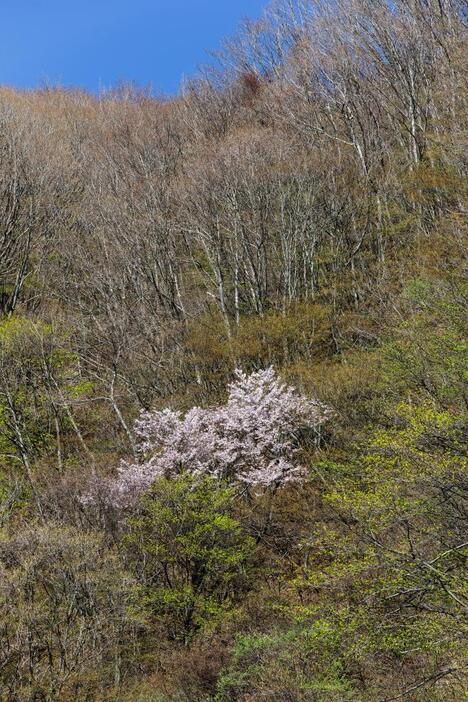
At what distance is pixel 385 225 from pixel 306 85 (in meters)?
12.2

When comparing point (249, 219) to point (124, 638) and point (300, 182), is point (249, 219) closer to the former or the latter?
point (300, 182)

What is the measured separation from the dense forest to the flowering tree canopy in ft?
0.27

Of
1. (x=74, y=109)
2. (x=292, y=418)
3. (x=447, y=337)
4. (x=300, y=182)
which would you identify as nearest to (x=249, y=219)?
(x=300, y=182)

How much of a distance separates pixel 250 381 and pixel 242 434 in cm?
149

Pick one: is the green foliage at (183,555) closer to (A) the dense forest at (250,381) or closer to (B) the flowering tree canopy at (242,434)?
(A) the dense forest at (250,381)

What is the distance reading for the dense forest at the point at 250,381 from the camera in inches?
355

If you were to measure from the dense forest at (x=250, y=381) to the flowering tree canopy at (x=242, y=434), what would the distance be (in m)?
0.08

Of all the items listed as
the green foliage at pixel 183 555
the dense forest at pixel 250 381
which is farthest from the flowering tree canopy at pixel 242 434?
the green foliage at pixel 183 555

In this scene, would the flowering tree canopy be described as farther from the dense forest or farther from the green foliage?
the green foliage

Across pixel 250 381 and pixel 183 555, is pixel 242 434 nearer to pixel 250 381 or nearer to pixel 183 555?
pixel 250 381

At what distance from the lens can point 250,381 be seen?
1630 centimetres

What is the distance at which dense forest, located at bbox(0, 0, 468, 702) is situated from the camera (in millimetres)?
9008

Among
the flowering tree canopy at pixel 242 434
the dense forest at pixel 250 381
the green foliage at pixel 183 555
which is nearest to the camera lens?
the dense forest at pixel 250 381

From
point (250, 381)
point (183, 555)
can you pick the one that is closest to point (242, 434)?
point (250, 381)
